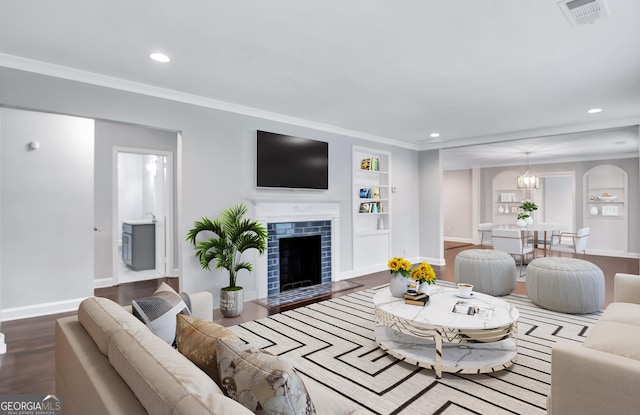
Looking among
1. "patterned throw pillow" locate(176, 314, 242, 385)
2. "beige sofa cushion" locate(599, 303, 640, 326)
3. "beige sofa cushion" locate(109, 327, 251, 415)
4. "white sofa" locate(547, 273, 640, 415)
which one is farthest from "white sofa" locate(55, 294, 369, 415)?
"beige sofa cushion" locate(599, 303, 640, 326)

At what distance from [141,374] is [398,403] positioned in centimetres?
170

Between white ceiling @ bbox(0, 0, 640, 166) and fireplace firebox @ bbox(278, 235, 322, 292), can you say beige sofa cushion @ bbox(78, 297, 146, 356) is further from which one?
fireplace firebox @ bbox(278, 235, 322, 292)

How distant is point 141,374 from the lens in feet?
3.35

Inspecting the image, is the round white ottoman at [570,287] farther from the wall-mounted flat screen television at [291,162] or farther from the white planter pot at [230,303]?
the white planter pot at [230,303]

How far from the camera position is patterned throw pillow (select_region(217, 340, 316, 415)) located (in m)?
0.96

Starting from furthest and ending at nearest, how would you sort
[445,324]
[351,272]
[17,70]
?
[351,272]
[17,70]
[445,324]

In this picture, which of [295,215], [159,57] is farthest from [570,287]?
[159,57]

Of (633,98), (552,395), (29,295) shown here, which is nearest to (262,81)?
(552,395)

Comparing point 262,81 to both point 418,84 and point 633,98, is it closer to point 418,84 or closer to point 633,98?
point 418,84

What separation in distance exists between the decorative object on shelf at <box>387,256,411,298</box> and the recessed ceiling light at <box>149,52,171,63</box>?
8.55ft

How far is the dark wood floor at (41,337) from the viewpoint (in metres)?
2.47

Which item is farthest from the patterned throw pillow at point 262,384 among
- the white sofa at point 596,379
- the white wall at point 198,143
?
the white wall at point 198,143

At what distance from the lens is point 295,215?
16.4 ft

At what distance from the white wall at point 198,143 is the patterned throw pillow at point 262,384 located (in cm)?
308
